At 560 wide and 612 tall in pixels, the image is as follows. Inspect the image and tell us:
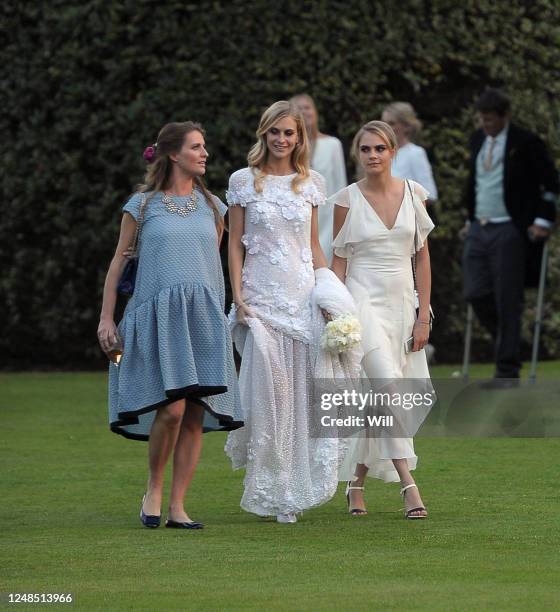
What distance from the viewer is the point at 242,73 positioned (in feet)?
49.5

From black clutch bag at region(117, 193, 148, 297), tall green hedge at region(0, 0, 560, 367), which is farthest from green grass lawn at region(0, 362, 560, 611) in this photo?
tall green hedge at region(0, 0, 560, 367)

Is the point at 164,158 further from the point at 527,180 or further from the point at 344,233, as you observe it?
the point at 527,180

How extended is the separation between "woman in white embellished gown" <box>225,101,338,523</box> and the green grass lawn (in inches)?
9.0

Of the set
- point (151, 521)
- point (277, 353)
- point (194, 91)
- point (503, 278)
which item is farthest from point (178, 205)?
point (194, 91)

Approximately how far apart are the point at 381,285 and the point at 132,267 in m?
1.27

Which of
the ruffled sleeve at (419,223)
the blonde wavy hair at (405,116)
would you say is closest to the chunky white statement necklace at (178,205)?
the ruffled sleeve at (419,223)

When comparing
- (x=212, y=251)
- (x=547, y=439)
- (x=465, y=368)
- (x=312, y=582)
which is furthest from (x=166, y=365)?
(x=465, y=368)

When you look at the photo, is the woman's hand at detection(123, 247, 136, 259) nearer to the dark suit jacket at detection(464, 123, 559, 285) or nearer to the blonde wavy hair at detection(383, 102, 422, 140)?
the blonde wavy hair at detection(383, 102, 422, 140)

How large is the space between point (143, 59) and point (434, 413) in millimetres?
5094

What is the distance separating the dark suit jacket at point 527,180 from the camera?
13.1 m

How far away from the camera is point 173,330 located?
7.69m

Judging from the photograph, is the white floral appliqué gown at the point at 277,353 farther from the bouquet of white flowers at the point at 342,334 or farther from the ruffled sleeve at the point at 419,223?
the ruffled sleeve at the point at 419,223

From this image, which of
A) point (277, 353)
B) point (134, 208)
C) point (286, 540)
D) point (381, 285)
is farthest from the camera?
point (381, 285)

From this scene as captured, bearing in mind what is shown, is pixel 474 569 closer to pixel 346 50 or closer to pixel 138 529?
pixel 138 529
